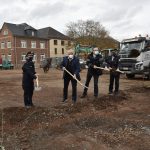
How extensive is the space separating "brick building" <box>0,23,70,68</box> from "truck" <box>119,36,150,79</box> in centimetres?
Result: 4242

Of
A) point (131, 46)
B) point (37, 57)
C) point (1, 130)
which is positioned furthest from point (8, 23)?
point (1, 130)

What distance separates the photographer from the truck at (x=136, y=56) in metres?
20.5

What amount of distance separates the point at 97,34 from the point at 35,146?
5823 centimetres

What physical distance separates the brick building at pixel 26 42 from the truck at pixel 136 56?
42.4 metres

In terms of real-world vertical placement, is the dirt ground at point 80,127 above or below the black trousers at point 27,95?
below

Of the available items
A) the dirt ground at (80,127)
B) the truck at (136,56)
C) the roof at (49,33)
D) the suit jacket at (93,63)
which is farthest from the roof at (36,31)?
the dirt ground at (80,127)

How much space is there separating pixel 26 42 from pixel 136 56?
172ft

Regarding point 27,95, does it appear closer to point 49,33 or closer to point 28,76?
point 28,76

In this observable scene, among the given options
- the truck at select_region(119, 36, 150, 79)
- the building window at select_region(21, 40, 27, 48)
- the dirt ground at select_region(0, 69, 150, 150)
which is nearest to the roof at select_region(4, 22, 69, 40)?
the building window at select_region(21, 40, 27, 48)

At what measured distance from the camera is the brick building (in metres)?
68.2

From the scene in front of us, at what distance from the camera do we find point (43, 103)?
11.1 m

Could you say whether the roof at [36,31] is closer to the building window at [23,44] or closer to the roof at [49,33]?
the roof at [49,33]

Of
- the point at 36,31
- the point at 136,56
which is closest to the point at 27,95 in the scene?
the point at 136,56

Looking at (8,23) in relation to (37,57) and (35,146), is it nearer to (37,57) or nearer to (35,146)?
(37,57)
